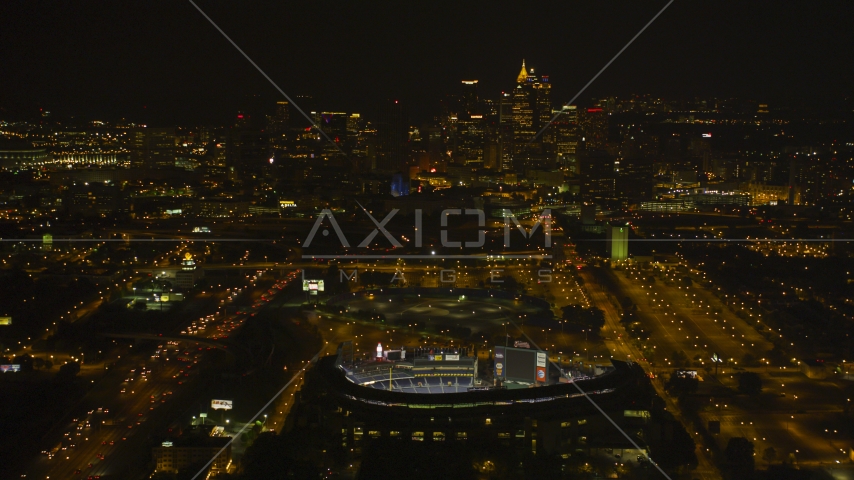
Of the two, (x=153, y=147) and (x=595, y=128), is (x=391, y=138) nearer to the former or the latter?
(x=153, y=147)

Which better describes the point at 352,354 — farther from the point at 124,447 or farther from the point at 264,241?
the point at 264,241

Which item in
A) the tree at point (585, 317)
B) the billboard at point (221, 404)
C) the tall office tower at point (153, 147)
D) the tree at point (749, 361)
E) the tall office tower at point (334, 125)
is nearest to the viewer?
the billboard at point (221, 404)

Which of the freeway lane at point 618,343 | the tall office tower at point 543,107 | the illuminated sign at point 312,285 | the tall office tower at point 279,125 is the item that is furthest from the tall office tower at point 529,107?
the illuminated sign at point 312,285

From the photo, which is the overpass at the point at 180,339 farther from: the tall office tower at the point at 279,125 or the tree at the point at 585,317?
the tall office tower at the point at 279,125

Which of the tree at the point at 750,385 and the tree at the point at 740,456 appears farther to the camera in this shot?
the tree at the point at 750,385

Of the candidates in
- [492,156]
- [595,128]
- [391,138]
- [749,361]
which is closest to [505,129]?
[492,156]

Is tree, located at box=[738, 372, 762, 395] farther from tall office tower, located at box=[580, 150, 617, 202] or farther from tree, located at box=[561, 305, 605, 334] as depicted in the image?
tall office tower, located at box=[580, 150, 617, 202]

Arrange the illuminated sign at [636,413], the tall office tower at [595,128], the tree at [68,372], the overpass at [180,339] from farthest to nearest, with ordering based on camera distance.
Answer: the tall office tower at [595,128], the overpass at [180,339], the tree at [68,372], the illuminated sign at [636,413]
